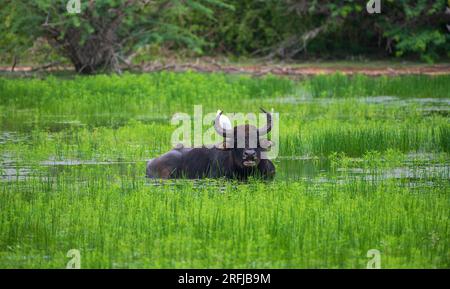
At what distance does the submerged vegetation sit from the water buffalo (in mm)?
288

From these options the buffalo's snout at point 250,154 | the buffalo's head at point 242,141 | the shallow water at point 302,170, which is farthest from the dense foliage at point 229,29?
the buffalo's snout at point 250,154

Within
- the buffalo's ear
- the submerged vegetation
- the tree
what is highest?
the tree

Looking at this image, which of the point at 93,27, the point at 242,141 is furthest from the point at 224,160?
the point at 93,27

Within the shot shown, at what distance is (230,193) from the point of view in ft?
32.0

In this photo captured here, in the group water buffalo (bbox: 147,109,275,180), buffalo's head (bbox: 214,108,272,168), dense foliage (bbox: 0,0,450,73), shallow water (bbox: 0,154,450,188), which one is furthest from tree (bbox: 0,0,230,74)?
buffalo's head (bbox: 214,108,272,168)

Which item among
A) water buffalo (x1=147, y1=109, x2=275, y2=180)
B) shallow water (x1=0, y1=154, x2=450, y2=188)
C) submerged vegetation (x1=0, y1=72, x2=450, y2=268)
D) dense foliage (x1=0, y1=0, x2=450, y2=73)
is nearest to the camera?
submerged vegetation (x1=0, y1=72, x2=450, y2=268)

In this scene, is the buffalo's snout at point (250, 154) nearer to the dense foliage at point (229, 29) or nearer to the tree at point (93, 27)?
the dense foliage at point (229, 29)

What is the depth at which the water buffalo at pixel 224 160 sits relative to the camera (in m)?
10.8

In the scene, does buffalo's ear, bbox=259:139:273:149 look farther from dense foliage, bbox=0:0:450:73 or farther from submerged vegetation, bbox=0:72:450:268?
dense foliage, bbox=0:0:450:73

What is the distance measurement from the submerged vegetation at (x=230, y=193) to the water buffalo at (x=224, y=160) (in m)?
0.29

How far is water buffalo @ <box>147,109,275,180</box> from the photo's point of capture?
10.8m

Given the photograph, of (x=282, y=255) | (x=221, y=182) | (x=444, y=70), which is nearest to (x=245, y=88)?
(x=444, y=70)

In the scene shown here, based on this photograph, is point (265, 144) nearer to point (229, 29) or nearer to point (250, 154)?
point (250, 154)

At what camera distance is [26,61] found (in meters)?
25.9
